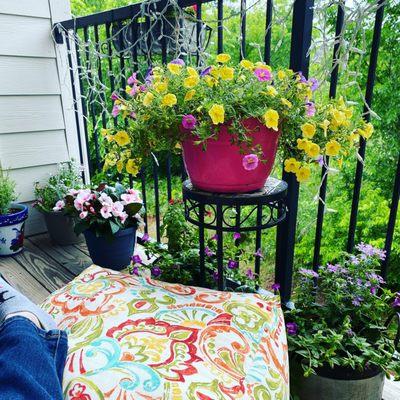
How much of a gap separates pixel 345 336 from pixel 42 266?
144 centimetres

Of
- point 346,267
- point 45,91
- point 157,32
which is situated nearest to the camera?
point 346,267

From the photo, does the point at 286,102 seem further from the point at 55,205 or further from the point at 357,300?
the point at 55,205

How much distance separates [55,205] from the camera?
2.11m

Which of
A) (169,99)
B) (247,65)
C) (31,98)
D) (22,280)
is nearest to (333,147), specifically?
(247,65)

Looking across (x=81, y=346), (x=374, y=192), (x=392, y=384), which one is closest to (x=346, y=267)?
(x=392, y=384)

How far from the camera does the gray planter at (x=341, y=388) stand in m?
1.03

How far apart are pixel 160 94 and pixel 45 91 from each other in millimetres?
1506

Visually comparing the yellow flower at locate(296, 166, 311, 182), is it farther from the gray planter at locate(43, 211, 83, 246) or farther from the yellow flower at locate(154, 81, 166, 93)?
the gray planter at locate(43, 211, 83, 246)

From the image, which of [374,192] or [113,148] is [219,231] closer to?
[113,148]

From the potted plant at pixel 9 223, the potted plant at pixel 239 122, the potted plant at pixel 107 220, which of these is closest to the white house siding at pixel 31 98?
the potted plant at pixel 9 223

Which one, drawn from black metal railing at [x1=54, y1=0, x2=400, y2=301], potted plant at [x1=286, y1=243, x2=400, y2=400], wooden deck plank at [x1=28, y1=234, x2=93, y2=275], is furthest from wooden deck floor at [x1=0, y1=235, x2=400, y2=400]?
potted plant at [x1=286, y1=243, x2=400, y2=400]

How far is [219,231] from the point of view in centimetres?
111

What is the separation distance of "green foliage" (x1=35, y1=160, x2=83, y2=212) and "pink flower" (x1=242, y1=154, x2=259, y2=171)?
135 cm

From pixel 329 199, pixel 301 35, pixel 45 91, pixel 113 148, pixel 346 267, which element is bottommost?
→ pixel 329 199
